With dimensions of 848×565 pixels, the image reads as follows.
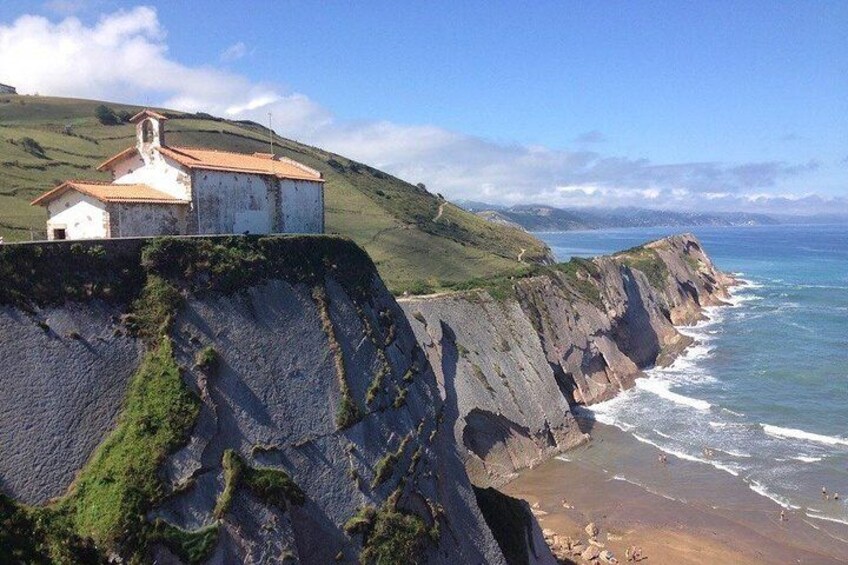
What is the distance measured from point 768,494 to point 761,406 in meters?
14.9

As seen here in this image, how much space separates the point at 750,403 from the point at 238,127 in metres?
94.9

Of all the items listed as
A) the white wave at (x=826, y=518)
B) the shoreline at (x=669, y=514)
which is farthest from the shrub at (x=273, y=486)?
the white wave at (x=826, y=518)

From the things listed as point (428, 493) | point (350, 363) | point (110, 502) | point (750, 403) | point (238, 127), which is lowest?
point (750, 403)

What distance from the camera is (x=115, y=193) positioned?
23188mm

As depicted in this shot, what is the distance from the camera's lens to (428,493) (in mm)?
23625

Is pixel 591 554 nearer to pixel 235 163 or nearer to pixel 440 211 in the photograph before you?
pixel 235 163

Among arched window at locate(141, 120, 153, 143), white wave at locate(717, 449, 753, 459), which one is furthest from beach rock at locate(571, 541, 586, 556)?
arched window at locate(141, 120, 153, 143)

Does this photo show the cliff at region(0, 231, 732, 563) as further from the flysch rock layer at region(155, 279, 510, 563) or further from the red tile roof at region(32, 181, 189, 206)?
the red tile roof at region(32, 181, 189, 206)

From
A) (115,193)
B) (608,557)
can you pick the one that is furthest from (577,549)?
(115,193)

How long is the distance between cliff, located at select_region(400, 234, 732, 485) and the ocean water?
132 inches

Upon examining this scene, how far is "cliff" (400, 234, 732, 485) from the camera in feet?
132

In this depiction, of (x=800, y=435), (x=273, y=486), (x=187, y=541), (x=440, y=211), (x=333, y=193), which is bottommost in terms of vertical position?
(x=800, y=435)

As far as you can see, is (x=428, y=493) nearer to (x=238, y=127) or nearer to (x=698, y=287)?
(x=698, y=287)

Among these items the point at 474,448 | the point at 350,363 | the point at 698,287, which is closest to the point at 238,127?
the point at 698,287
